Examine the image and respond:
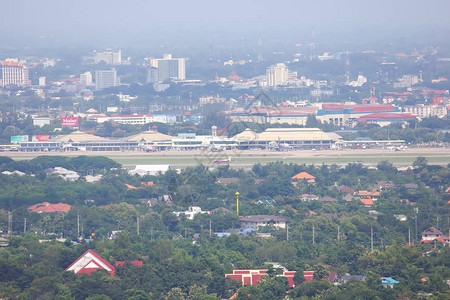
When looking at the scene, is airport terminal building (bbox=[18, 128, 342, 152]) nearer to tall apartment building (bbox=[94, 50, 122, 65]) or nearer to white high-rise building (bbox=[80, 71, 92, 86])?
white high-rise building (bbox=[80, 71, 92, 86])

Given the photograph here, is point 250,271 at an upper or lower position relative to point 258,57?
lower

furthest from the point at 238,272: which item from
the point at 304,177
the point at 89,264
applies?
the point at 304,177

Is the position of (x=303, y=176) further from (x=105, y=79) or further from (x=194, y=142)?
(x=105, y=79)

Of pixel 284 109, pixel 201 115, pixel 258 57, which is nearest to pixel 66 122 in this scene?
pixel 201 115

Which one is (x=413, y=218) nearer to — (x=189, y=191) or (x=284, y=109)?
(x=189, y=191)

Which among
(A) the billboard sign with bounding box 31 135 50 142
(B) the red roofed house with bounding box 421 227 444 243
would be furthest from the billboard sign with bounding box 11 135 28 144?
(B) the red roofed house with bounding box 421 227 444 243

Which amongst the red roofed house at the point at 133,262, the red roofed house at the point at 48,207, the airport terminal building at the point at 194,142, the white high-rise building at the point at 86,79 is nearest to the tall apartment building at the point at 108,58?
→ the white high-rise building at the point at 86,79
